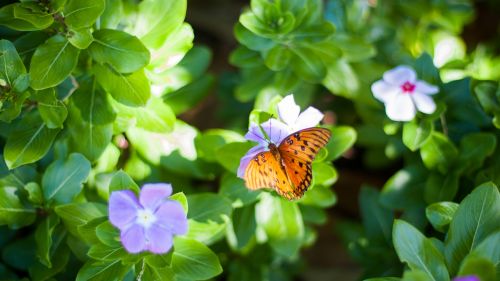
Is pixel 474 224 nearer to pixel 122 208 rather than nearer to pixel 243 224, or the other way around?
pixel 243 224

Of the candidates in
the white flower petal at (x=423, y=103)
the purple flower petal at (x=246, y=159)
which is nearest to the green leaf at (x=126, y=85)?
the purple flower petal at (x=246, y=159)

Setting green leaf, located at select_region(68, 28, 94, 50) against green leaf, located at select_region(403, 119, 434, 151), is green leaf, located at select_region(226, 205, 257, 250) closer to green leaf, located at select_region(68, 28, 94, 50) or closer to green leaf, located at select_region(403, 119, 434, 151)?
green leaf, located at select_region(403, 119, 434, 151)

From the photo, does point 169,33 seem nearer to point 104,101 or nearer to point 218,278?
point 104,101

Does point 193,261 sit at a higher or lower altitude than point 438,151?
lower

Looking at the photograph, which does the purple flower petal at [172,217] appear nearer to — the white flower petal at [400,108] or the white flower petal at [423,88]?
the white flower petal at [400,108]

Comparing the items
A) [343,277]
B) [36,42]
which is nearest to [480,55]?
[343,277]

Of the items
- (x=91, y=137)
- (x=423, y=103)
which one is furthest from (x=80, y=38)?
(x=423, y=103)

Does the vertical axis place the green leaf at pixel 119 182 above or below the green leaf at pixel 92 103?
above
